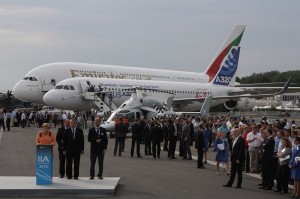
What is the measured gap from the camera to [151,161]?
774 inches

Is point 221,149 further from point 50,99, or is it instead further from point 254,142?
point 50,99

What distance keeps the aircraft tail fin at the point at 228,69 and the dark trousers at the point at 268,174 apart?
126 ft

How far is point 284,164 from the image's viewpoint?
42.4ft

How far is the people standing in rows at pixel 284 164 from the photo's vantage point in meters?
12.8

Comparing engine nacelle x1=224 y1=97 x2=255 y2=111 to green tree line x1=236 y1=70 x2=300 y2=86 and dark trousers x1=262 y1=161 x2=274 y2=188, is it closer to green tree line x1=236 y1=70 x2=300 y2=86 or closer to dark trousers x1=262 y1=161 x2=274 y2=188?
dark trousers x1=262 y1=161 x2=274 y2=188

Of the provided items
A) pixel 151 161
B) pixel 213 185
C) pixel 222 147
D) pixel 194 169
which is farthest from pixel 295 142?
pixel 151 161

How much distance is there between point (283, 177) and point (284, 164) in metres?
0.38

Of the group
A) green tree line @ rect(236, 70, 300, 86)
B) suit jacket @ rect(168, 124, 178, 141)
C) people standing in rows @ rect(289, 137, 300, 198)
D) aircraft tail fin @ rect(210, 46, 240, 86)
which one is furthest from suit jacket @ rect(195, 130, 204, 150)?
green tree line @ rect(236, 70, 300, 86)

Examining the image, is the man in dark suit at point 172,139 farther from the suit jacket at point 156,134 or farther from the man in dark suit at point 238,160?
the man in dark suit at point 238,160

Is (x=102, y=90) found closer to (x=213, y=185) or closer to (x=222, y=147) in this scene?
(x=222, y=147)

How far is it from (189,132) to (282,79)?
Result: 133 metres

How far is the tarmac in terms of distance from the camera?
12414 mm

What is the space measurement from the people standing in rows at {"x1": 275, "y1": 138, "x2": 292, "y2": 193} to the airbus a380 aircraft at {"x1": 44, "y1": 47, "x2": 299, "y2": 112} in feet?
83.9

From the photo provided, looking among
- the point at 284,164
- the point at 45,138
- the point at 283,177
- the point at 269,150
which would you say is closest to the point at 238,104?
the point at 269,150
